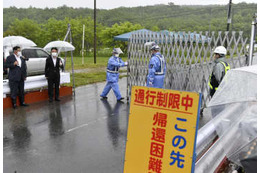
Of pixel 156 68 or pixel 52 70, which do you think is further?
pixel 52 70

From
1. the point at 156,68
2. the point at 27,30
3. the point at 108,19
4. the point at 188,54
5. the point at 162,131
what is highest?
the point at 108,19

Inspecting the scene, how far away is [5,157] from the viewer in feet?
14.8

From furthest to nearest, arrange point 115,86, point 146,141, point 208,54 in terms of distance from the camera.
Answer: point 115,86
point 208,54
point 146,141

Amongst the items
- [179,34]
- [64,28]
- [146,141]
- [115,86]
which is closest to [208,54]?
[179,34]

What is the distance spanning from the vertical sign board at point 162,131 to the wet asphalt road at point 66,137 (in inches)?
64.9

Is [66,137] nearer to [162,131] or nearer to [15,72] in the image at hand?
[15,72]

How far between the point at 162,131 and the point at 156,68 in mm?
4500

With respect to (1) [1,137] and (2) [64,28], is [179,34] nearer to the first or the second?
(1) [1,137]

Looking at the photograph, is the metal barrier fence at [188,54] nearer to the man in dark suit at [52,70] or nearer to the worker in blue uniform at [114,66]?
the worker in blue uniform at [114,66]

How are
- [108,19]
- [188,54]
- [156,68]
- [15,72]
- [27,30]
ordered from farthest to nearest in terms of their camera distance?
[108,19]
[27,30]
[15,72]
[188,54]
[156,68]

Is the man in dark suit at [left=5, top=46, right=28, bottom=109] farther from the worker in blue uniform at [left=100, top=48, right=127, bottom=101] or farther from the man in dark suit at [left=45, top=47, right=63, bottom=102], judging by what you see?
the worker in blue uniform at [left=100, top=48, right=127, bottom=101]

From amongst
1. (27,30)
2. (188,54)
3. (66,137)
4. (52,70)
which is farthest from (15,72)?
(27,30)

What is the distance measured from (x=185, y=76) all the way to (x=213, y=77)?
7.28 ft

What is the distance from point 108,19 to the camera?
297ft
